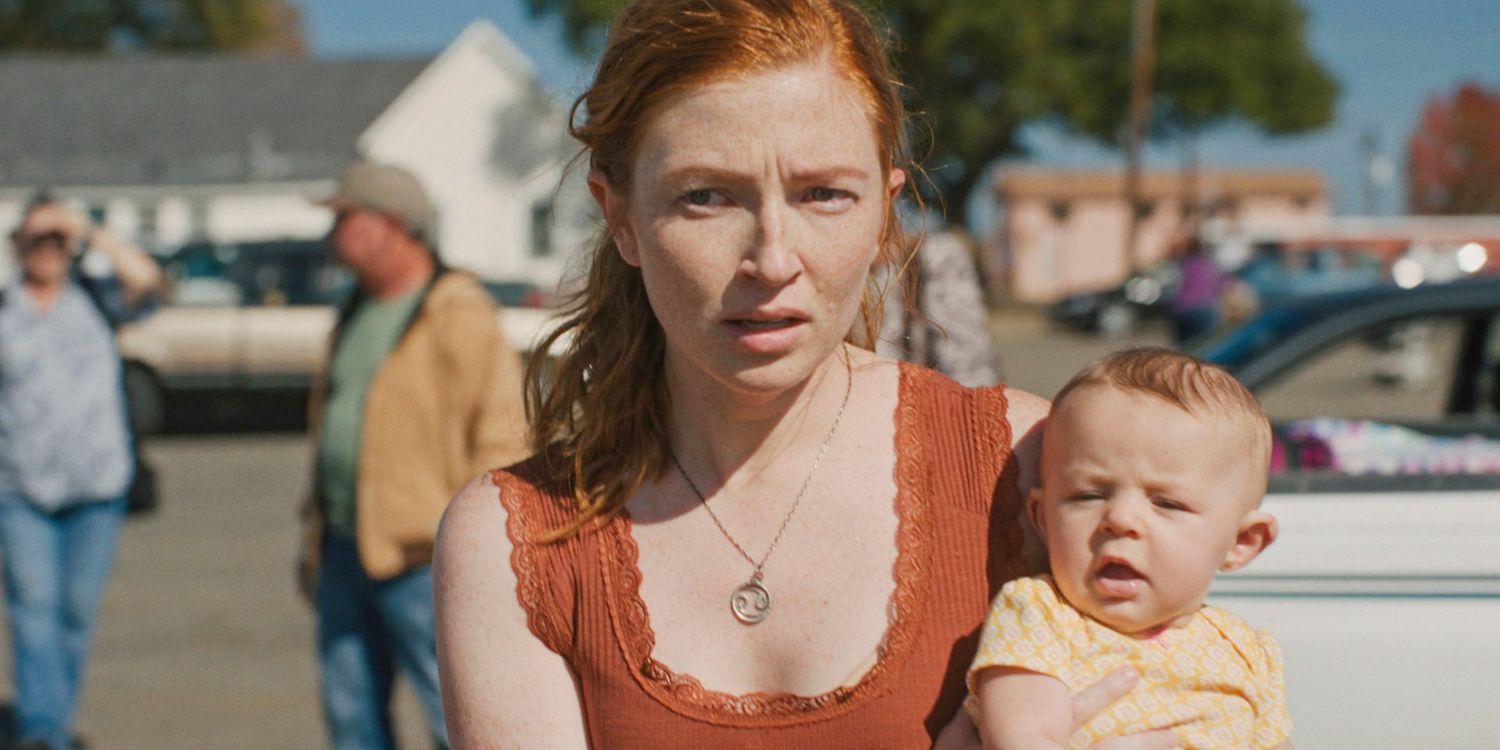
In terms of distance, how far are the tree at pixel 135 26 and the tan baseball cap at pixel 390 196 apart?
63.1 meters

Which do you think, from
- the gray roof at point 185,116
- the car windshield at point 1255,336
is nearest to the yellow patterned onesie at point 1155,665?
the car windshield at point 1255,336

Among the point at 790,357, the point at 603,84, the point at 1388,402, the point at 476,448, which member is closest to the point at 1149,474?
the point at 790,357

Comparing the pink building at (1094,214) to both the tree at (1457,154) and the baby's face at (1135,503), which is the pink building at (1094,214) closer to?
the tree at (1457,154)

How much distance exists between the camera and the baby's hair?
1.80 metres

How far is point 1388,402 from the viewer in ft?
58.8

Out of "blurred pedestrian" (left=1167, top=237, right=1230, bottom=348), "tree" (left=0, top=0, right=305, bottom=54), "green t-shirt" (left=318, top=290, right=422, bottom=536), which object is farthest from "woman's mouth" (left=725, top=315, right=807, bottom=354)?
"tree" (left=0, top=0, right=305, bottom=54)

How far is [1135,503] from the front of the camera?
1772 millimetres

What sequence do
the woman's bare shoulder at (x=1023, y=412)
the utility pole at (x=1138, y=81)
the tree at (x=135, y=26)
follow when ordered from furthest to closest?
the tree at (x=135, y=26) < the utility pole at (x=1138, y=81) < the woman's bare shoulder at (x=1023, y=412)

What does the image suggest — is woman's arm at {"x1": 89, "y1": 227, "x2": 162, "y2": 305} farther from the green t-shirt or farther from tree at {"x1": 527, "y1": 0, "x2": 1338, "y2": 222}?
tree at {"x1": 527, "y1": 0, "x2": 1338, "y2": 222}

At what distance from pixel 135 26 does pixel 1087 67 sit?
140 ft

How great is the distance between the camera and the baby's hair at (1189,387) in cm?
180

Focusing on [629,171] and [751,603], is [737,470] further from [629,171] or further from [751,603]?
[629,171]

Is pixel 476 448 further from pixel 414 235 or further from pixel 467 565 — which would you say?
pixel 467 565

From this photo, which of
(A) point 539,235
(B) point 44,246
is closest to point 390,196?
(B) point 44,246
